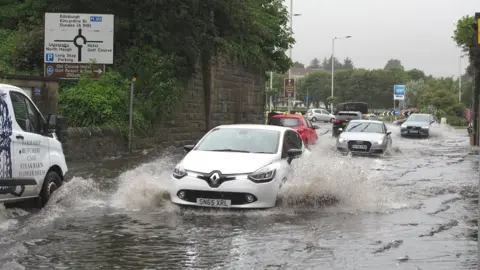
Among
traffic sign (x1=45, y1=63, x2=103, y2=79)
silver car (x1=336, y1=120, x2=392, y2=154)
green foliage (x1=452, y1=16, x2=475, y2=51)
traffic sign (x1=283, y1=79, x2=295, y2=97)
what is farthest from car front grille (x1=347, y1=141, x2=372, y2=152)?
green foliage (x1=452, y1=16, x2=475, y2=51)

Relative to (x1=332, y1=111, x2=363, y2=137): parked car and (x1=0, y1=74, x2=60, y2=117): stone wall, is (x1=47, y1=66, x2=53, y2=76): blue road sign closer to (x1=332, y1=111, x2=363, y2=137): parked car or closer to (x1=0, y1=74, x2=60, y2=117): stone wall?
(x1=0, y1=74, x2=60, y2=117): stone wall

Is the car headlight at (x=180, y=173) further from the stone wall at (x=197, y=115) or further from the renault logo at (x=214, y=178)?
the stone wall at (x=197, y=115)

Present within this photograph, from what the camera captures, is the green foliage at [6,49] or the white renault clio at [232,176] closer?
the white renault clio at [232,176]

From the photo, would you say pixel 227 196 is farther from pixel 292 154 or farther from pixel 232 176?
pixel 292 154

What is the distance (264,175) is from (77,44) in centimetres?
1372

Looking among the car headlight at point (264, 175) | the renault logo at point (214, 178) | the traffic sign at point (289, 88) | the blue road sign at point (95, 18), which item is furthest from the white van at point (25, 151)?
the traffic sign at point (289, 88)

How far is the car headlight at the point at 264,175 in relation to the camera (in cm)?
966

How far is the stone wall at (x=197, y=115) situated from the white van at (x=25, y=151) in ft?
26.4

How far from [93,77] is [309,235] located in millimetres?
14867

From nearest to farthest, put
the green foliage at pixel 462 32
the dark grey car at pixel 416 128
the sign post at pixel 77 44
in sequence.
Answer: the sign post at pixel 77 44 → the dark grey car at pixel 416 128 → the green foliage at pixel 462 32

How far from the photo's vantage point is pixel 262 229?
340 inches

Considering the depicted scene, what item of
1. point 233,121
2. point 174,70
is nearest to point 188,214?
point 174,70

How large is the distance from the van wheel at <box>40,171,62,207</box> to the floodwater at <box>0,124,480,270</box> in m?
0.11

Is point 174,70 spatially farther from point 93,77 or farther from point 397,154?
point 397,154
